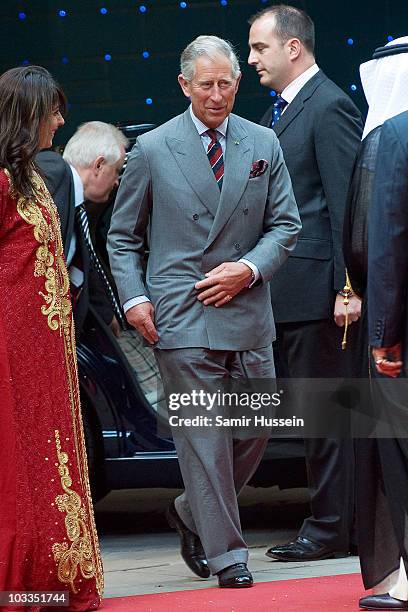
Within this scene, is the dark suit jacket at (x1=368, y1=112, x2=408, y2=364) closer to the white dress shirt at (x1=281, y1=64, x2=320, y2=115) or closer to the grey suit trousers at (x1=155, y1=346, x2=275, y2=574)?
the grey suit trousers at (x1=155, y1=346, x2=275, y2=574)

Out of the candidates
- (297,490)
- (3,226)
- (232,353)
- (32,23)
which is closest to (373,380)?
(232,353)

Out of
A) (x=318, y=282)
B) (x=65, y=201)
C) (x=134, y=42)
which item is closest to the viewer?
(x=65, y=201)

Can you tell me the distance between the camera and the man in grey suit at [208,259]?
5477mm

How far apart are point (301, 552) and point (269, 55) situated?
77.1 inches

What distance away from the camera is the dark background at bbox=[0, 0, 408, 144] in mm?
6695

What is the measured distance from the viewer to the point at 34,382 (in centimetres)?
494

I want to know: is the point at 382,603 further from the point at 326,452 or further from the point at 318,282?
the point at 318,282

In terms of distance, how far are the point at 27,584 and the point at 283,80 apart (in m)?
2.40

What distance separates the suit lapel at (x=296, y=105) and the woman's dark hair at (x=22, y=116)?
54.5 inches

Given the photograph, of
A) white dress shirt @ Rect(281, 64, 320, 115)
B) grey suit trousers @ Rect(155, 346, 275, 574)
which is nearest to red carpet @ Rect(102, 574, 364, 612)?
grey suit trousers @ Rect(155, 346, 275, 574)

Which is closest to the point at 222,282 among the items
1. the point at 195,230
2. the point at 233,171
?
the point at 195,230

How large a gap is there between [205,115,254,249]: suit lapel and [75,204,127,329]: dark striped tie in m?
0.66

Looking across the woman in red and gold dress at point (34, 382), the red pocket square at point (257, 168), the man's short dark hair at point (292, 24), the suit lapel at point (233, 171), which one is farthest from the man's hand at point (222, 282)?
the man's short dark hair at point (292, 24)

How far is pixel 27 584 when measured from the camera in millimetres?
4895
